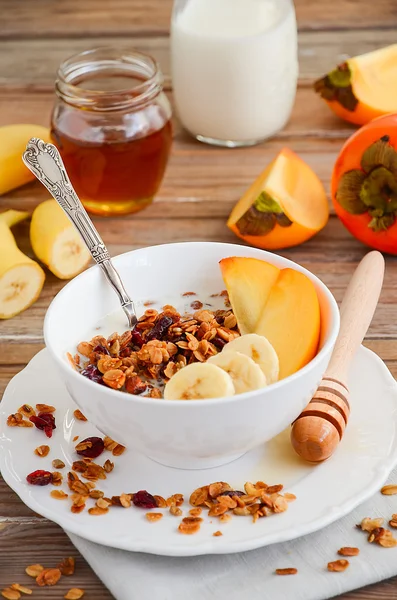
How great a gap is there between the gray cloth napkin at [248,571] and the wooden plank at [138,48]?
1.47 metres

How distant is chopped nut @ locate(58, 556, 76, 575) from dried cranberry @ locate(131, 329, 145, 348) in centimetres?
26

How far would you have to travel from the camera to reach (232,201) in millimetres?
1704

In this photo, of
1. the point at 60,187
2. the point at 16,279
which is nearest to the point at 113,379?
the point at 60,187

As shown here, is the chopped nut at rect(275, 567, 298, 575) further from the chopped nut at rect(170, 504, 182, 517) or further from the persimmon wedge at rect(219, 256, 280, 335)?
the persimmon wedge at rect(219, 256, 280, 335)

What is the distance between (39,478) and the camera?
95cm

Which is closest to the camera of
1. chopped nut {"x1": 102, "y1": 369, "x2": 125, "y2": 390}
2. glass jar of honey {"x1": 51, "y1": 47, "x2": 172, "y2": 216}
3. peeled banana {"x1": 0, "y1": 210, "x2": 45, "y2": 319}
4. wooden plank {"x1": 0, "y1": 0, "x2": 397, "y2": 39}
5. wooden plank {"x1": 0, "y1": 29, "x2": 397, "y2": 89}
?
chopped nut {"x1": 102, "y1": 369, "x2": 125, "y2": 390}

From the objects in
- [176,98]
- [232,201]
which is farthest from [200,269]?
[176,98]

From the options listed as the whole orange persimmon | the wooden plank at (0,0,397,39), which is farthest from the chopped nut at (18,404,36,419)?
the wooden plank at (0,0,397,39)

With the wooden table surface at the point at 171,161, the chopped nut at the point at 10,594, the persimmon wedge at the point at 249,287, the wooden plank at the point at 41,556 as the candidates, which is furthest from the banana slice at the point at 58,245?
the chopped nut at the point at 10,594

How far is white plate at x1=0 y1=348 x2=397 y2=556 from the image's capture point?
875 mm

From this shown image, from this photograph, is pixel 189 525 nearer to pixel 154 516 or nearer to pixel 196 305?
pixel 154 516

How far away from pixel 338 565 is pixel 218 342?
294 millimetres

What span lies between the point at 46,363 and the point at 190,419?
0.35 meters

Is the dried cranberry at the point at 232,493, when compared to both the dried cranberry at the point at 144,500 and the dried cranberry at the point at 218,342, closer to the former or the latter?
the dried cranberry at the point at 144,500
